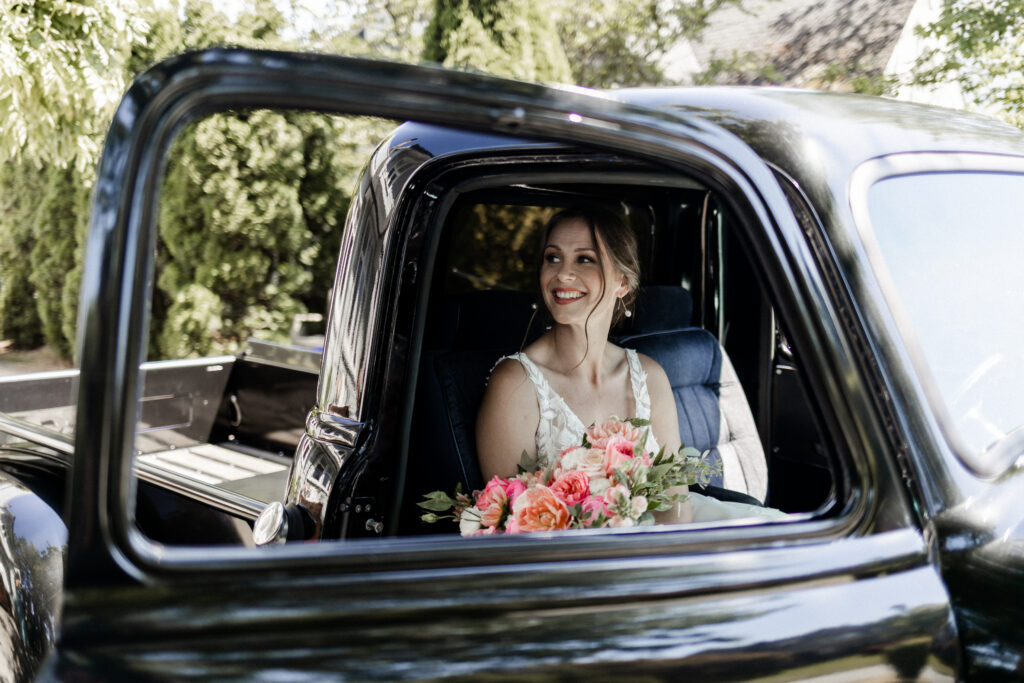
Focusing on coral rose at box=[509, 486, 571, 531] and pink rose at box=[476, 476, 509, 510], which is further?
pink rose at box=[476, 476, 509, 510]

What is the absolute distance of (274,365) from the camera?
457cm

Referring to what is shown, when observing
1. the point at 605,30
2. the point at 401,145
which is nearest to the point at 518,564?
the point at 401,145

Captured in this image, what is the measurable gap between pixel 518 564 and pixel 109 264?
645mm

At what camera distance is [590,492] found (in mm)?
1703

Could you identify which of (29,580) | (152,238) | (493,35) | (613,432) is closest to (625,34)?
(493,35)

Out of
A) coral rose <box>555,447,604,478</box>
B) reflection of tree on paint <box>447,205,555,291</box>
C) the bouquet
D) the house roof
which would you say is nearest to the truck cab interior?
the bouquet

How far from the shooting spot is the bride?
2.35 meters

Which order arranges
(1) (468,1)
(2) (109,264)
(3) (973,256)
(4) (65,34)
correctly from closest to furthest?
1. (2) (109,264)
2. (3) (973,256)
3. (4) (65,34)
4. (1) (468,1)

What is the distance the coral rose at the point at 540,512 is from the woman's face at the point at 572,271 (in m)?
0.97

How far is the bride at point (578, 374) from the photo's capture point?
7.70 feet

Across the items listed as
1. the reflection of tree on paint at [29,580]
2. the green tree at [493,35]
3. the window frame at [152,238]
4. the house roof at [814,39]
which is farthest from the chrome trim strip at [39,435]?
the house roof at [814,39]

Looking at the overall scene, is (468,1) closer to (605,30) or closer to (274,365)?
(605,30)

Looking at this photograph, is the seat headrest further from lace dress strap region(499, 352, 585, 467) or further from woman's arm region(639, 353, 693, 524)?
lace dress strap region(499, 352, 585, 467)

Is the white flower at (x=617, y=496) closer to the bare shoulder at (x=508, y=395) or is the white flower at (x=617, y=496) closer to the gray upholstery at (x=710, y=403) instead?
the bare shoulder at (x=508, y=395)
